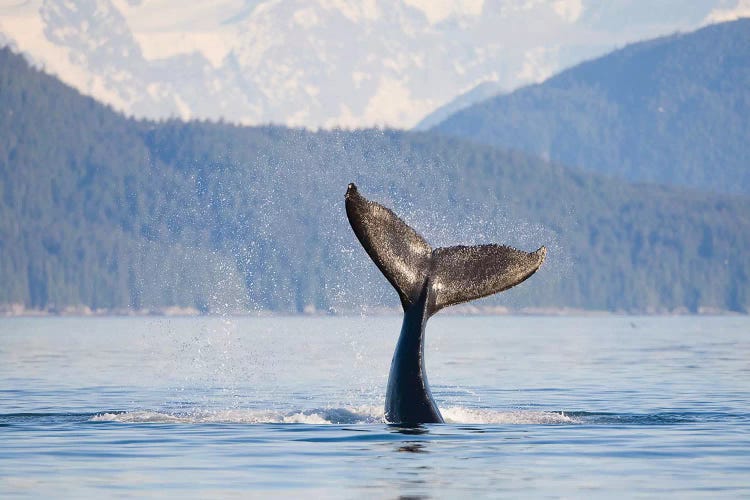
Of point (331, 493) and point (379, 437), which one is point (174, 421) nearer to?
point (379, 437)

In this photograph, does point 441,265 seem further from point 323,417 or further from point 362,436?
point 323,417

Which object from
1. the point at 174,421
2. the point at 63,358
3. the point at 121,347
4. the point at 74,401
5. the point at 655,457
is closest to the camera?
the point at 655,457

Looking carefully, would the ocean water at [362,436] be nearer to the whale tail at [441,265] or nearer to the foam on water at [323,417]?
the foam on water at [323,417]

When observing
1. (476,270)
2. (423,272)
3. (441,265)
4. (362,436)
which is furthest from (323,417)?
(476,270)

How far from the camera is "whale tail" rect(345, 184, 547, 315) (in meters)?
21.2

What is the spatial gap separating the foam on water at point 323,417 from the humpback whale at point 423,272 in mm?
2395

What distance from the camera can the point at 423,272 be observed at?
71.8 feet

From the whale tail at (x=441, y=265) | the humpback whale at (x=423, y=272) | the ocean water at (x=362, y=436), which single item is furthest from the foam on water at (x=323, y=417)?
the whale tail at (x=441, y=265)

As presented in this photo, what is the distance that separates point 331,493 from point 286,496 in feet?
1.74

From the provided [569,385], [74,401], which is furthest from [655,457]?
[569,385]

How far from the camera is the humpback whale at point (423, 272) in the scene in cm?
2120

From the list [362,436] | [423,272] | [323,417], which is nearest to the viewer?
[423,272]

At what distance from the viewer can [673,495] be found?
1684 centimetres

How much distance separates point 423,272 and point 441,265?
27 centimetres
